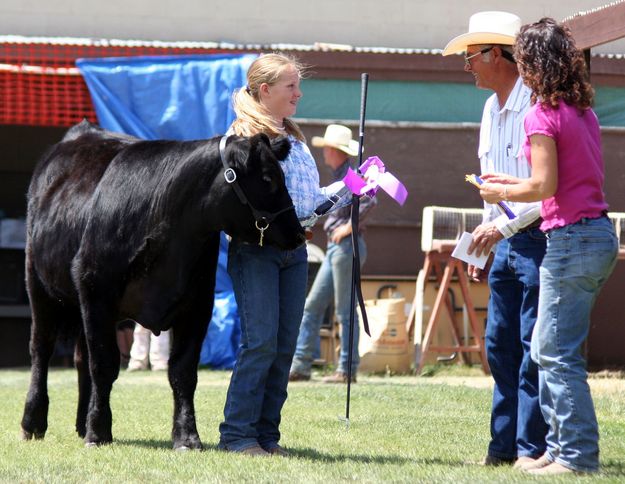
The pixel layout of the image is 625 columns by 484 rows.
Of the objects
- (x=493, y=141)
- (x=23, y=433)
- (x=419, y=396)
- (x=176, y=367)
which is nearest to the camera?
(x=493, y=141)

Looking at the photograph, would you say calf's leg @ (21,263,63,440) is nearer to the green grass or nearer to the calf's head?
the green grass

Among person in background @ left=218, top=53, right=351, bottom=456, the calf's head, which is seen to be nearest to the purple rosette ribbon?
person in background @ left=218, top=53, right=351, bottom=456

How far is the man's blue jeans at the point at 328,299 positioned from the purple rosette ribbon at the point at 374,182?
4.52 meters

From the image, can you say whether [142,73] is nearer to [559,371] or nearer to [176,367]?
[176,367]

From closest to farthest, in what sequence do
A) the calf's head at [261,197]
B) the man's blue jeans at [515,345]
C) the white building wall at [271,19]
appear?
the man's blue jeans at [515,345]
the calf's head at [261,197]
the white building wall at [271,19]

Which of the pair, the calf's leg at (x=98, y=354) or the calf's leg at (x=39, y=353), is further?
the calf's leg at (x=39, y=353)

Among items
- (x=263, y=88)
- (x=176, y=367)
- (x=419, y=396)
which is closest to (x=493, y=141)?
(x=263, y=88)

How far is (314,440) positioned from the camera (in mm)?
6332

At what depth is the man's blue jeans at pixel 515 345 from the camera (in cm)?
513

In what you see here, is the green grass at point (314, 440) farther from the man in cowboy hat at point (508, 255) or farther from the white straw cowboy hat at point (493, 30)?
the white straw cowboy hat at point (493, 30)

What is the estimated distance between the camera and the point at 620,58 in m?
12.1

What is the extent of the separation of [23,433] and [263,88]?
2.45m

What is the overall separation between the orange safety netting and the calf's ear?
7107 mm

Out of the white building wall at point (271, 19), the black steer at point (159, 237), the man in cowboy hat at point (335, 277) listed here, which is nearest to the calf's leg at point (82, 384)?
the black steer at point (159, 237)
